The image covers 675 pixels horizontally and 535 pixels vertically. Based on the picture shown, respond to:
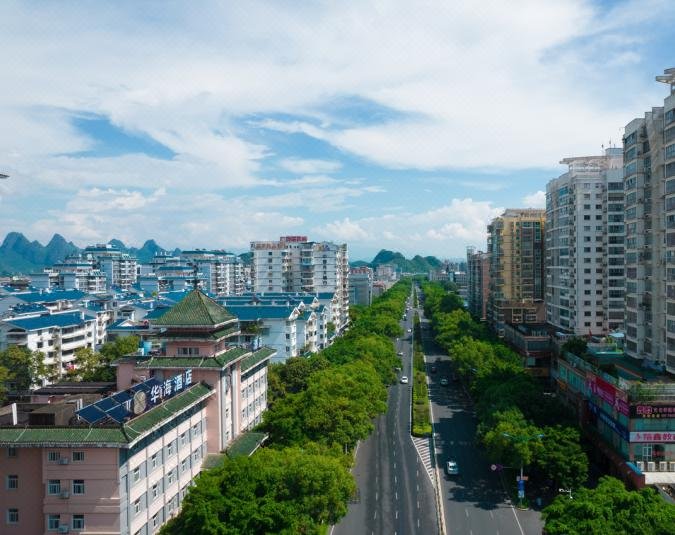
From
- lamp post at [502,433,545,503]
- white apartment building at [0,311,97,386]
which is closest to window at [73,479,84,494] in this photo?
lamp post at [502,433,545,503]

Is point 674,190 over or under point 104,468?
over

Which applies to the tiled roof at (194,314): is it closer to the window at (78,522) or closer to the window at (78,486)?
the window at (78,486)

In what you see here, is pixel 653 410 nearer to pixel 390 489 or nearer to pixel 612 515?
pixel 612 515

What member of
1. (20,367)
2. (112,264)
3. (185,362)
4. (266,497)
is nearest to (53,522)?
(266,497)

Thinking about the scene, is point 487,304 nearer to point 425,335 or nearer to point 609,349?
point 425,335

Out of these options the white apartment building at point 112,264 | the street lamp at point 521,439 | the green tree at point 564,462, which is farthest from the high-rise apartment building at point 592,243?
the white apartment building at point 112,264

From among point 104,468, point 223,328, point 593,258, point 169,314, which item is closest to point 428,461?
point 223,328
